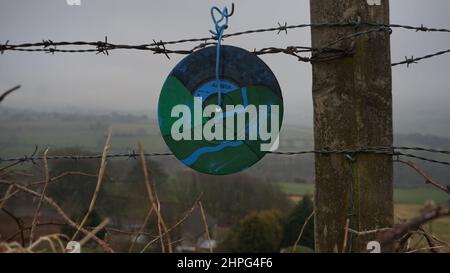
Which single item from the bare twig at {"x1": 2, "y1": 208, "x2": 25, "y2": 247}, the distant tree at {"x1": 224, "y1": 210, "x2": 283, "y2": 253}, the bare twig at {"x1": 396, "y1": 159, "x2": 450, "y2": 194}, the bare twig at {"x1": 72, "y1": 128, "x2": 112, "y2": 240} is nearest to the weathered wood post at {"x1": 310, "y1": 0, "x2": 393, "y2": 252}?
the bare twig at {"x1": 396, "y1": 159, "x2": 450, "y2": 194}

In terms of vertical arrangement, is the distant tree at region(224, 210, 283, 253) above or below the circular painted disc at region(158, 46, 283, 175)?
below

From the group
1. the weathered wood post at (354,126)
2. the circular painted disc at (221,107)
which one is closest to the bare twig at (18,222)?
the circular painted disc at (221,107)

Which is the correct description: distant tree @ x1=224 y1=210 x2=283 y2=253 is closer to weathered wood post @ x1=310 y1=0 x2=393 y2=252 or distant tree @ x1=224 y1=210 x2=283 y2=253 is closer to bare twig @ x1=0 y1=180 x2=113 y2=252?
weathered wood post @ x1=310 y1=0 x2=393 y2=252

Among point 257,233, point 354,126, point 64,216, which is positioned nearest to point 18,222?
point 64,216

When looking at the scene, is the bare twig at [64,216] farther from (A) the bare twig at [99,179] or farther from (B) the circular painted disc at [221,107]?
(B) the circular painted disc at [221,107]

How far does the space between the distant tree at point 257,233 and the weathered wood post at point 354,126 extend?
116ft

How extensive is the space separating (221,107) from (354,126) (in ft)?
1.87

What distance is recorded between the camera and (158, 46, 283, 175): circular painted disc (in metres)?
2.14

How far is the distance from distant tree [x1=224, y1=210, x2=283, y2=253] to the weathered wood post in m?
35.3

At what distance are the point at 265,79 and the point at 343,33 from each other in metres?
0.38

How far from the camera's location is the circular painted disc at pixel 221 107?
7.03ft

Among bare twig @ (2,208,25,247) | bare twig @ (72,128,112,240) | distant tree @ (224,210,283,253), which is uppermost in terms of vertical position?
bare twig @ (72,128,112,240)

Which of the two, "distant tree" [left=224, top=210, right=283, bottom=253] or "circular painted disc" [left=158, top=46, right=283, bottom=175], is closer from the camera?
"circular painted disc" [left=158, top=46, right=283, bottom=175]
